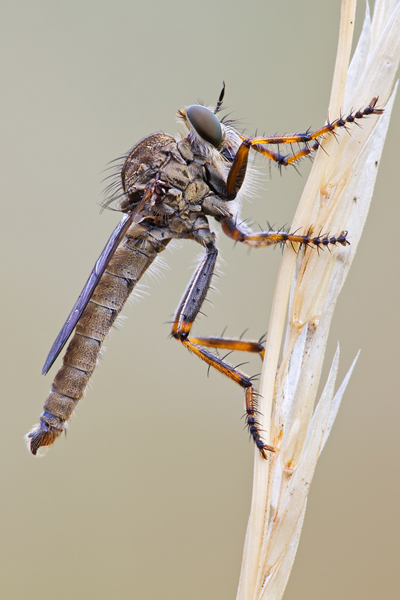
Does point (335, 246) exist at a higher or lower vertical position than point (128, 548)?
higher

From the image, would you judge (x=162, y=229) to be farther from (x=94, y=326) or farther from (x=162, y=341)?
(x=162, y=341)

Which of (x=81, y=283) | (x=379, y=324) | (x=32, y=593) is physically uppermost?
(x=379, y=324)

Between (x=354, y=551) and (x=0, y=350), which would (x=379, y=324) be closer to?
(x=354, y=551)

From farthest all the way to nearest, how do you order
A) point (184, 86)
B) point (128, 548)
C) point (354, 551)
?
point (184, 86) → point (128, 548) → point (354, 551)

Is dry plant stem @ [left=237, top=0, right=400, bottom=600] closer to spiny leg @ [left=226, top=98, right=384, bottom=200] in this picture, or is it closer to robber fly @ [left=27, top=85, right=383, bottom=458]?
spiny leg @ [left=226, top=98, right=384, bottom=200]

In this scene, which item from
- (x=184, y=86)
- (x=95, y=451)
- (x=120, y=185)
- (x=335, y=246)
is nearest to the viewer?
(x=335, y=246)

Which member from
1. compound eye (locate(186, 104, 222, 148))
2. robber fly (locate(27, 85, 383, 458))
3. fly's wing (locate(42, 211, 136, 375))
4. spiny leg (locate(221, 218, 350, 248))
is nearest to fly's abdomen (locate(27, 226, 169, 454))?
robber fly (locate(27, 85, 383, 458))

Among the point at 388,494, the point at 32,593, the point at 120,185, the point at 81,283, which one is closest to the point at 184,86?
the point at 81,283

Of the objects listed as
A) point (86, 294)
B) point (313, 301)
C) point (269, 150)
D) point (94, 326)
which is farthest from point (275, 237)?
Result: point (94, 326)
